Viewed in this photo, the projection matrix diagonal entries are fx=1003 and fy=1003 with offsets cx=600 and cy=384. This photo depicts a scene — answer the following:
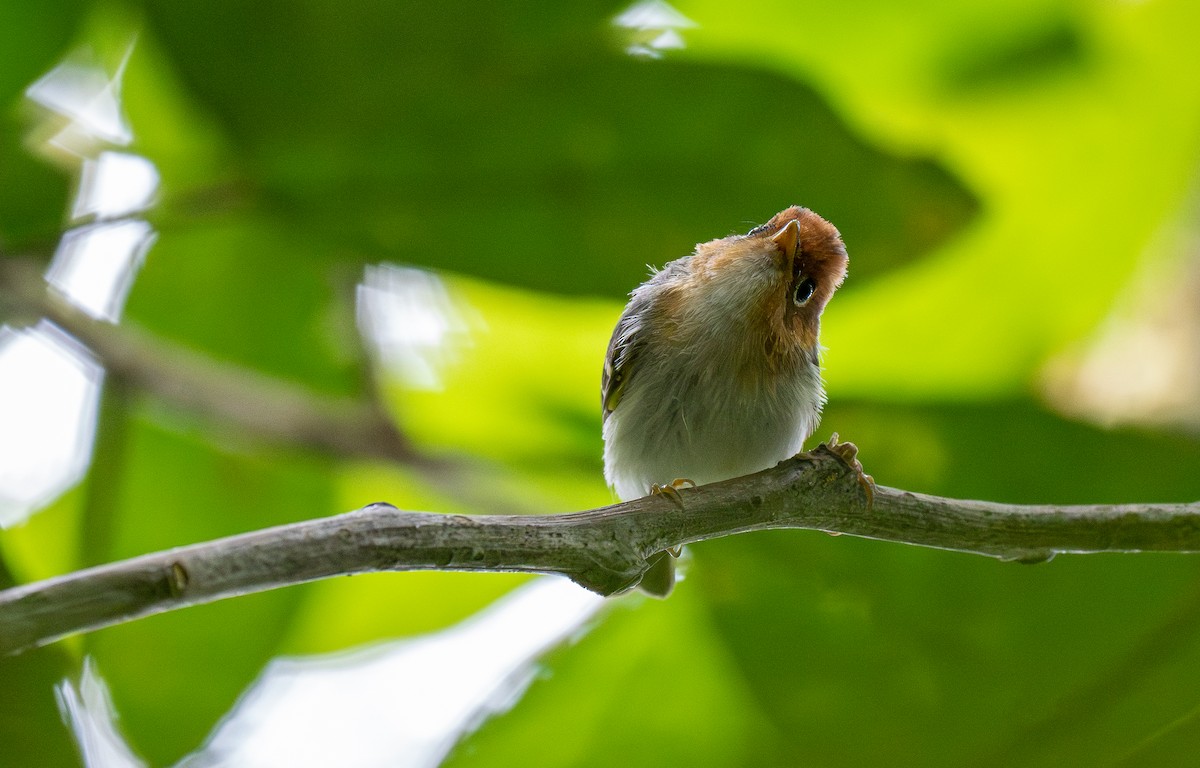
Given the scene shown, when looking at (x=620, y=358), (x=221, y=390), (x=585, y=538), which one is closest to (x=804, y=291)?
(x=620, y=358)

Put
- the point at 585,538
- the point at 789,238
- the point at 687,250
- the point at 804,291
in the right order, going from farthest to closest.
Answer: the point at 687,250 → the point at 804,291 → the point at 789,238 → the point at 585,538

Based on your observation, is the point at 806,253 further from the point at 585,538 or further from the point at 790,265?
the point at 585,538

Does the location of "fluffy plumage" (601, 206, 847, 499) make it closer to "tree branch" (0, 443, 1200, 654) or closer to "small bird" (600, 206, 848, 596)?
"small bird" (600, 206, 848, 596)

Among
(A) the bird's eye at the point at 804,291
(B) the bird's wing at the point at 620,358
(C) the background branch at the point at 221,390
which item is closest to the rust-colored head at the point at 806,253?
(A) the bird's eye at the point at 804,291

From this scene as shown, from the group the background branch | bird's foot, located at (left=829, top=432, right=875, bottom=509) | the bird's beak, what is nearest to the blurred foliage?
the background branch

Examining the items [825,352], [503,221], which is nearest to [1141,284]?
[825,352]

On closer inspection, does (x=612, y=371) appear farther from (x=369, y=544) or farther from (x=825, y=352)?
(x=369, y=544)
